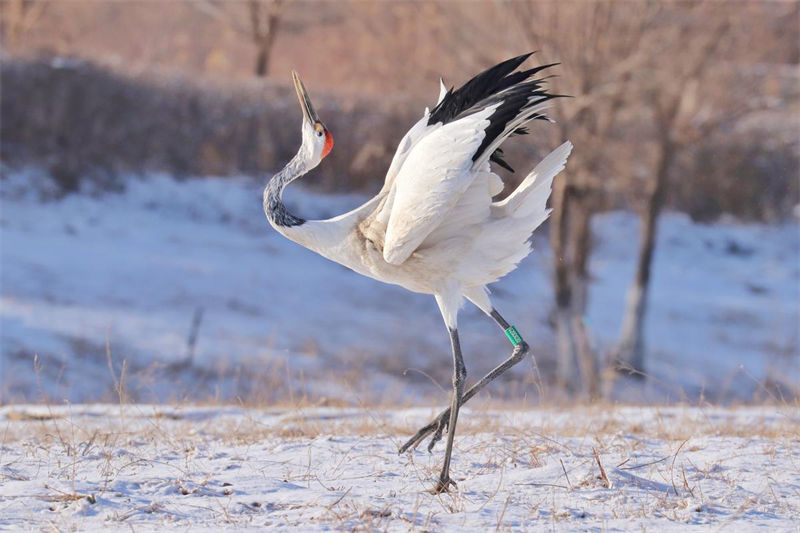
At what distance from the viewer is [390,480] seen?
4.62 m

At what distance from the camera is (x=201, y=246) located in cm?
2120

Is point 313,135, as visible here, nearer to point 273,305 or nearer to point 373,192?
point 273,305

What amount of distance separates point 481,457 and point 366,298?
1551 cm

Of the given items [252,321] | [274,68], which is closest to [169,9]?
[274,68]

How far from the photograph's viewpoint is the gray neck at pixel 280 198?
516cm

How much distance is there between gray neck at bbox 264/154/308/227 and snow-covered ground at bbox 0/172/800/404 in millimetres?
7586

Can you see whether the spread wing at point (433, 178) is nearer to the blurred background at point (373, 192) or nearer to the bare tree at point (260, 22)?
the blurred background at point (373, 192)

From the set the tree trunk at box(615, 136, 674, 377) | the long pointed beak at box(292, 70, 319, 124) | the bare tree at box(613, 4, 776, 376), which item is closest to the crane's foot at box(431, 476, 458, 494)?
the long pointed beak at box(292, 70, 319, 124)

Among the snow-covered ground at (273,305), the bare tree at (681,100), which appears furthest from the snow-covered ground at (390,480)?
the bare tree at (681,100)

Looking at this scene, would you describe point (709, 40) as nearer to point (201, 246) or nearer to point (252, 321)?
point (252, 321)

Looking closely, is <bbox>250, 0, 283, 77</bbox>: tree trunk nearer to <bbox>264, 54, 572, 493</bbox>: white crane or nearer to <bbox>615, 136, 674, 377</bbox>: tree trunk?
<bbox>615, 136, 674, 377</bbox>: tree trunk

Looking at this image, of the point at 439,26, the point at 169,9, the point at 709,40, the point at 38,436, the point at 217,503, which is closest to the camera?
the point at 217,503

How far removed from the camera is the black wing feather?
176 inches

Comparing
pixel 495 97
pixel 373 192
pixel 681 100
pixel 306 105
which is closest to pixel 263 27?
pixel 373 192
